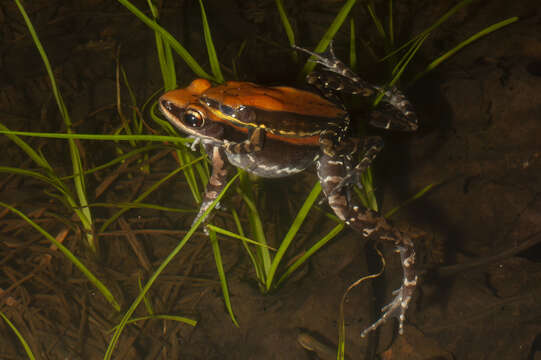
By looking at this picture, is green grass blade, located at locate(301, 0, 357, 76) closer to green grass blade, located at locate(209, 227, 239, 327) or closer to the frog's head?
the frog's head

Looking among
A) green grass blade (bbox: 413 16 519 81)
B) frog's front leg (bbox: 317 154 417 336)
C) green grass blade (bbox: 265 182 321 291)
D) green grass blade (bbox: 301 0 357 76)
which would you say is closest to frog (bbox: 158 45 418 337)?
frog's front leg (bbox: 317 154 417 336)

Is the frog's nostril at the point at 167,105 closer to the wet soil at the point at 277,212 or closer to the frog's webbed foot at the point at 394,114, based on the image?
the wet soil at the point at 277,212

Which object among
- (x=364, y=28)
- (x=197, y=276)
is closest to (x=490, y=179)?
(x=364, y=28)

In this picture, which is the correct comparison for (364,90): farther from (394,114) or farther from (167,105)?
(167,105)

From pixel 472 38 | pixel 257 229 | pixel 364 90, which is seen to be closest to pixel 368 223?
pixel 257 229

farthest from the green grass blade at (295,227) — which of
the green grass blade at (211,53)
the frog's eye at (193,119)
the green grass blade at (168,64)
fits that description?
the green grass blade at (168,64)

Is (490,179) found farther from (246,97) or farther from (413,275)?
(246,97)
